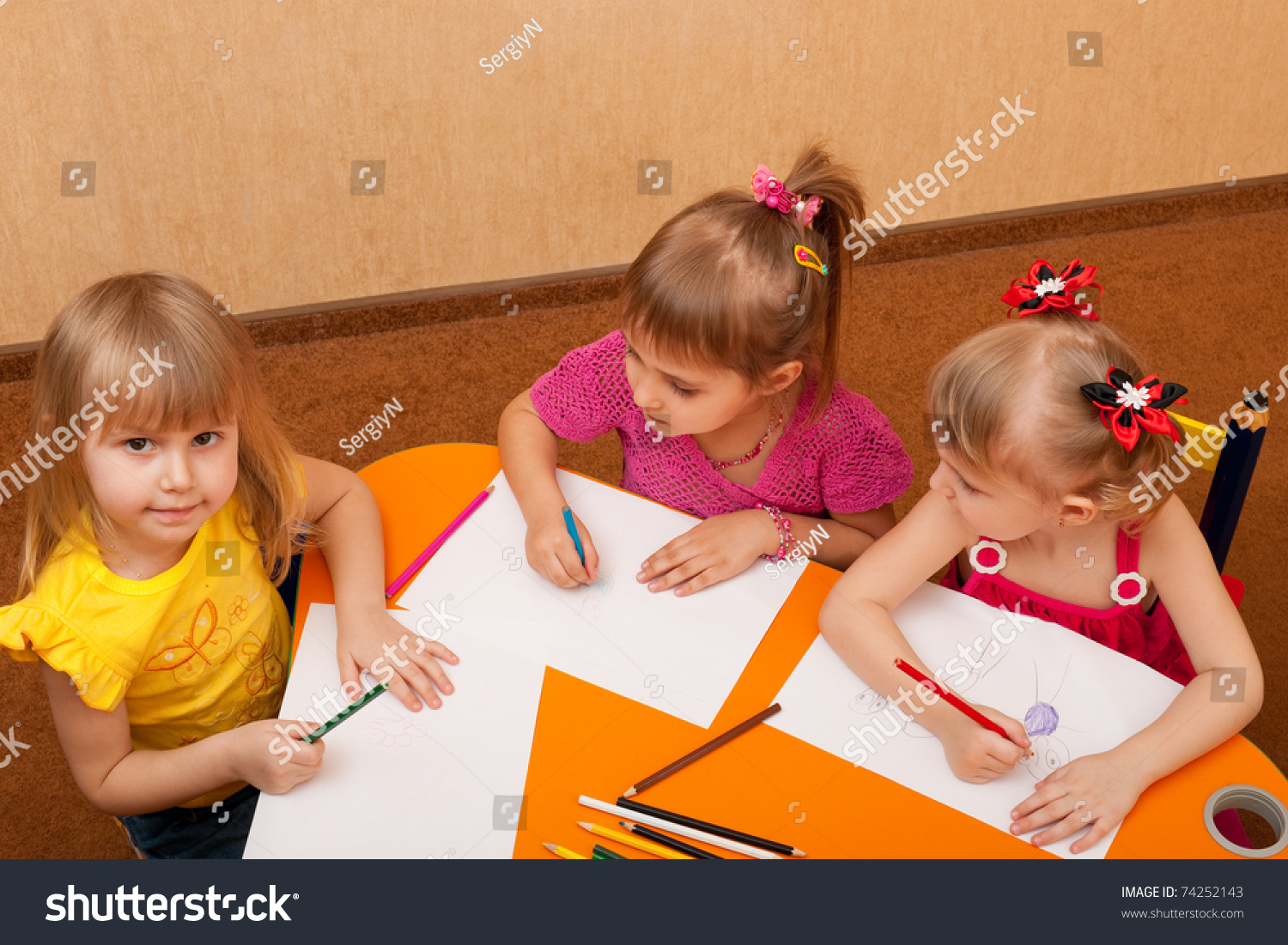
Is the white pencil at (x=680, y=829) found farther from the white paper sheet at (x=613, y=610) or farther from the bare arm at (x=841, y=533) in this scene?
the bare arm at (x=841, y=533)

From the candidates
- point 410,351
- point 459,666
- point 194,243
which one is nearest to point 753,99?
point 410,351

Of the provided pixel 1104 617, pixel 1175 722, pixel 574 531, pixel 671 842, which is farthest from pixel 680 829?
pixel 1104 617

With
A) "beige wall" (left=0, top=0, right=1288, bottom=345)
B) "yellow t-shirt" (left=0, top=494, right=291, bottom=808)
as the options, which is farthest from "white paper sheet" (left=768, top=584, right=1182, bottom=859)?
"beige wall" (left=0, top=0, right=1288, bottom=345)

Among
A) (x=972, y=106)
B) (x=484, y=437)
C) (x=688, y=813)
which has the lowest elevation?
(x=484, y=437)

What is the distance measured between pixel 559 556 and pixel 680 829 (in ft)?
1.06

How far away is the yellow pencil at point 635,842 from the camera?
0.92 metres

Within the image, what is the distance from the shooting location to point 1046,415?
1.04 metres

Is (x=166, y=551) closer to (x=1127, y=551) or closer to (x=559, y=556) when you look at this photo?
(x=559, y=556)

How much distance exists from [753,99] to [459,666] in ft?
6.13

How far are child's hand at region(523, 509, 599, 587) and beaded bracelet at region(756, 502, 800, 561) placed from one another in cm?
20

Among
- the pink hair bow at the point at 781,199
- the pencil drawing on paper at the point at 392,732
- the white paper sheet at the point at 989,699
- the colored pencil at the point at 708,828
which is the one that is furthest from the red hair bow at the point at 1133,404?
the pencil drawing on paper at the point at 392,732

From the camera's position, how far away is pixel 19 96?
6.92ft

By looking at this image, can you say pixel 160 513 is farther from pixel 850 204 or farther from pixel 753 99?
pixel 753 99

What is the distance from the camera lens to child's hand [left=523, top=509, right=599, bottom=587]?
3.74 ft
